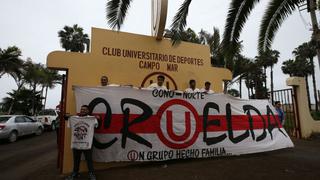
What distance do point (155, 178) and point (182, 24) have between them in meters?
3.66

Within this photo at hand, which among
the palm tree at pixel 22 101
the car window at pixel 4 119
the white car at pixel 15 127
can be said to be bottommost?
the white car at pixel 15 127

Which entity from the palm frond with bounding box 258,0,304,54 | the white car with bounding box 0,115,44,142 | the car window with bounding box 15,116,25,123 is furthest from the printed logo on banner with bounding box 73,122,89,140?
the car window with bounding box 15,116,25,123

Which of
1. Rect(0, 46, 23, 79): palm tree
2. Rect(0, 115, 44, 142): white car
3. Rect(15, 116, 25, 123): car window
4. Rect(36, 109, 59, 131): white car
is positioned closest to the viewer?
Rect(0, 115, 44, 142): white car

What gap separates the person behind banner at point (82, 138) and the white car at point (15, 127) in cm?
849

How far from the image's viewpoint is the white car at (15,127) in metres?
11.2

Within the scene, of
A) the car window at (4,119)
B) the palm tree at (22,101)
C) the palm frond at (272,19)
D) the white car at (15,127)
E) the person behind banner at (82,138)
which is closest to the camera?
the person behind banner at (82,138)

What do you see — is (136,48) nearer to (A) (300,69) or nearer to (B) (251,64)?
(B) (251,64)

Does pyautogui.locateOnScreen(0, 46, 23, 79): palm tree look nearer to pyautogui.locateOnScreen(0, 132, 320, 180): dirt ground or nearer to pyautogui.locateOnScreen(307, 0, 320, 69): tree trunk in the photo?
pyautogui.locateOnScreen(0, 132, 320, 180): dirt ground

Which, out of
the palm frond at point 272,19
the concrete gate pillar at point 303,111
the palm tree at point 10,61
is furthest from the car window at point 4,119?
the concrete gate pillar at point 303,111

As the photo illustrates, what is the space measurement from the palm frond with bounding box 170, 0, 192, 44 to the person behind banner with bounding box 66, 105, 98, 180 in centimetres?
291

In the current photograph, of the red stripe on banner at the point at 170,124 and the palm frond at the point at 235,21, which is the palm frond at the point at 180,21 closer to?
the palm frond at the point at 235,21

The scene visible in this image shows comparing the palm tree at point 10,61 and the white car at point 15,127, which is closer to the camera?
the white car at point 15,127

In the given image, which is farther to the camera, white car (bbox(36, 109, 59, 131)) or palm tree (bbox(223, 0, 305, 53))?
white car (bbox(36, 109, 59, 131))

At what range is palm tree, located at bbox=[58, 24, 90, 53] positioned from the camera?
26.5 meters
